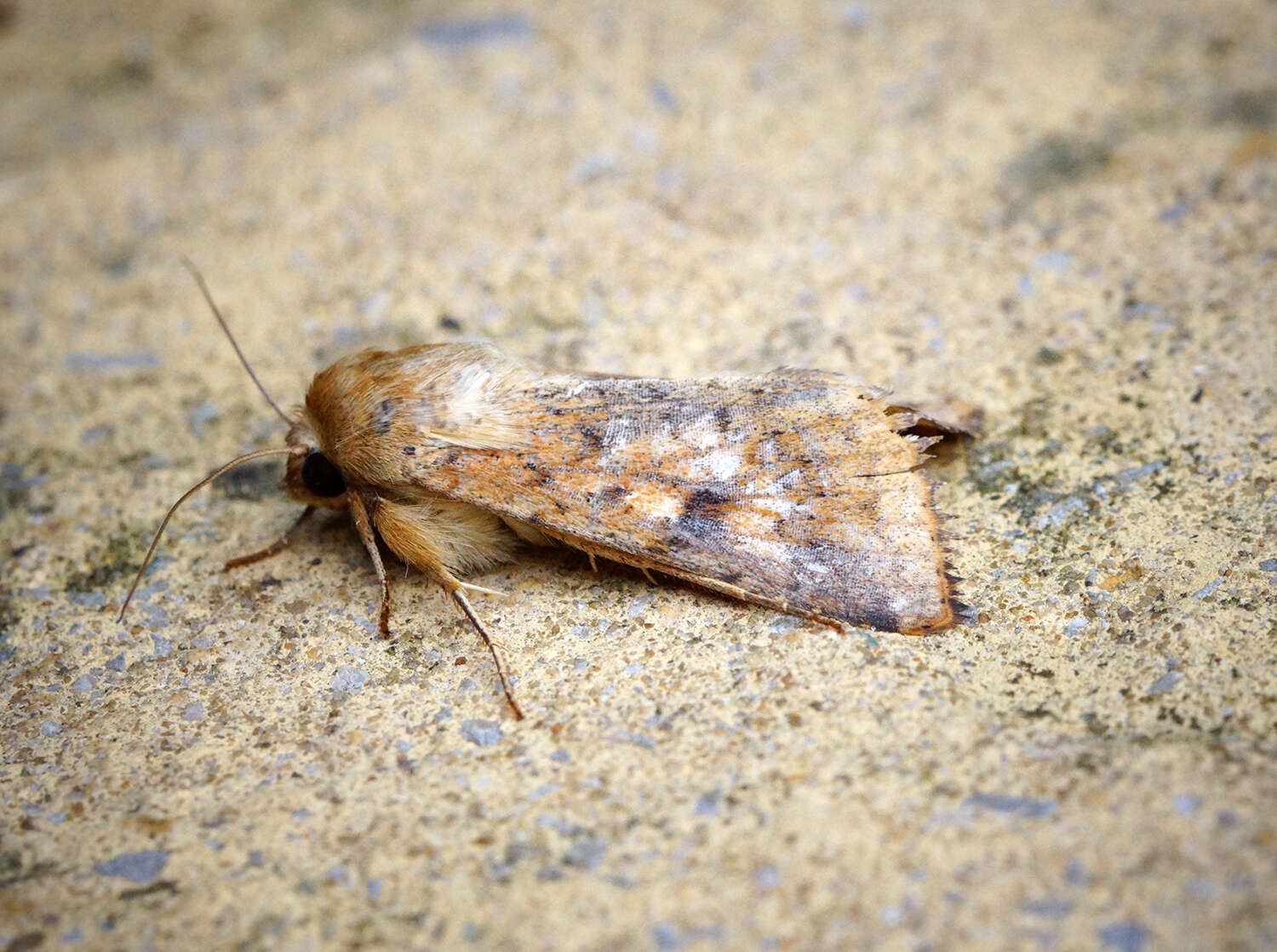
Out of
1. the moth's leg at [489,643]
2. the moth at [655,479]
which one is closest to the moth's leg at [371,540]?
the moth at [655,479]

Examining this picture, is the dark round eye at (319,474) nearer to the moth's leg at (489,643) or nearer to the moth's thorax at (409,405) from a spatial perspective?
the moth's thorax at (409,405)

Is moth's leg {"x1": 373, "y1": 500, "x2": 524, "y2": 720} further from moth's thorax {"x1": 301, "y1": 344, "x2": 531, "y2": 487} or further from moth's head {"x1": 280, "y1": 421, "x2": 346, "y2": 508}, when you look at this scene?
moth's head {"x1": 280, "y1": 421, "x2": 346, "y2": 508}

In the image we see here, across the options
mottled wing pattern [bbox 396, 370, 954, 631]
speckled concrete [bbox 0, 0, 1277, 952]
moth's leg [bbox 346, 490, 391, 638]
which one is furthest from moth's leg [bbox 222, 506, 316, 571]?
mottled wing pattern [bbox 396, 370, 954, 631]

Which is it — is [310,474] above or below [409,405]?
below

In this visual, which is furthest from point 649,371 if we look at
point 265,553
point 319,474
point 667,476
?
point 265,553

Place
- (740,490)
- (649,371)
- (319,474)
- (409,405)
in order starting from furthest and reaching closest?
1. (649,371)
2. (319,474)
3. (409,405)
4. (740,490)

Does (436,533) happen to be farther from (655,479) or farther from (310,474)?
(655,479)
